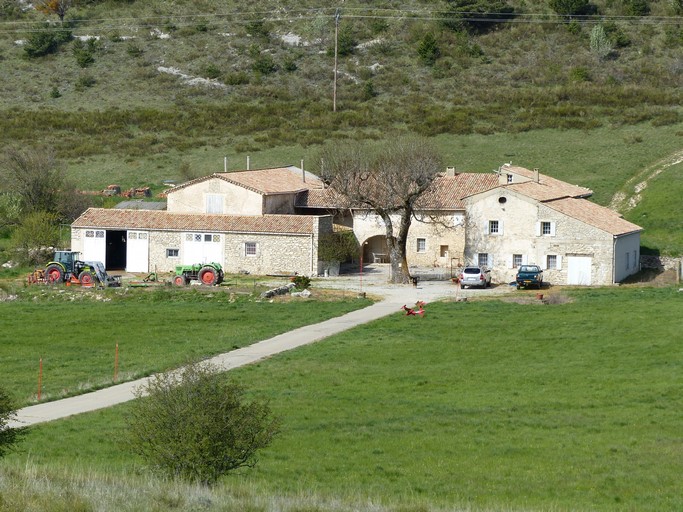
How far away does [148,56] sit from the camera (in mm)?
114750

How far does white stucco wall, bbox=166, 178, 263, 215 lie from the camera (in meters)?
60.1

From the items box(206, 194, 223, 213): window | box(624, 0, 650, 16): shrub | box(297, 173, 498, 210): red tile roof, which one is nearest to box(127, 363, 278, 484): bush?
box(297, 173, 498, 210): red tile roof

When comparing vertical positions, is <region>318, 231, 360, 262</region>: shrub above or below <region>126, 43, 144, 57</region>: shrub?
below

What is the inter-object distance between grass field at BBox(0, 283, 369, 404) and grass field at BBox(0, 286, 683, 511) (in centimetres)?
335

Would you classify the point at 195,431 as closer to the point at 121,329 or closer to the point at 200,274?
the point at 121,329

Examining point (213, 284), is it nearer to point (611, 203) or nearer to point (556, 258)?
point (556, 258)

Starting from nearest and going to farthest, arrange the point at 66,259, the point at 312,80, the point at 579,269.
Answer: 1. the point at 579,269
2. the point at 66,259
3. the point at 312,80

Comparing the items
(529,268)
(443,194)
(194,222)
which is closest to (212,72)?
(443,194)

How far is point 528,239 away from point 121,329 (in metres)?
21.4

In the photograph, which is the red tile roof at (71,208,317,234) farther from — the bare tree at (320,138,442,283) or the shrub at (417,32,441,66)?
the shrub at (417,32,441,66)

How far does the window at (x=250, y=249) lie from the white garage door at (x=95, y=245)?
25.0ft

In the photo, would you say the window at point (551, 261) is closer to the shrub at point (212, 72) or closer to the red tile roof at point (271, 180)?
the red tile roof at point (271, 180)

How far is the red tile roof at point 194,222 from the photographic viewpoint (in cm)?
5753

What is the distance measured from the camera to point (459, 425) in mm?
27031
